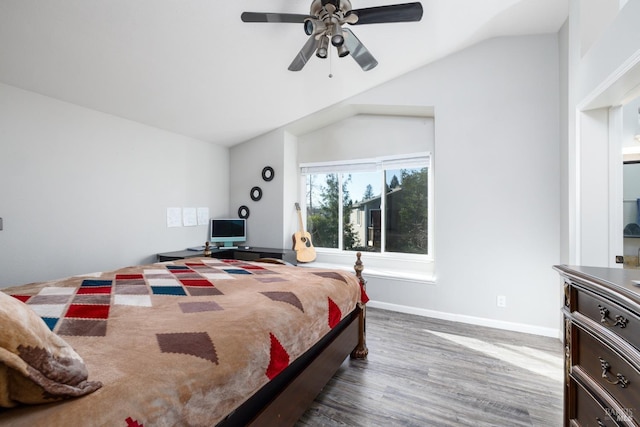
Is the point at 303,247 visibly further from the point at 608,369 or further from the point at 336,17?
the point at 608,369

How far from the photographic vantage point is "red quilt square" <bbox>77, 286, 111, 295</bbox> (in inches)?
61.2

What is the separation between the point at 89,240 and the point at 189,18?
2295 mm

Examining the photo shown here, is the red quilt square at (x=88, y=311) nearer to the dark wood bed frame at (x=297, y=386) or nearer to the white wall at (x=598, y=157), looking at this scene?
the dark wood bed frame at (x=297, y=386)

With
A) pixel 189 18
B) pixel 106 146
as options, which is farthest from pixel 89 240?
pixel 189 18

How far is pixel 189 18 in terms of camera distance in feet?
6.98

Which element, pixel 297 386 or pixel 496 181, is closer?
pixel 297 386

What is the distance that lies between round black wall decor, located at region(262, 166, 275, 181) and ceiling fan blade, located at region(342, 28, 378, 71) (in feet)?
7.58

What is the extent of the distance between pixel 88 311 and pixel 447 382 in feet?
7.29

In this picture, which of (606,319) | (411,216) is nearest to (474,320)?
(411,216)

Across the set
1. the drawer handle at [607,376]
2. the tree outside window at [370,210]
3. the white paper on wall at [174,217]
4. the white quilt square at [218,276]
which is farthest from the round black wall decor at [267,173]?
the drawer handle at [607,376]

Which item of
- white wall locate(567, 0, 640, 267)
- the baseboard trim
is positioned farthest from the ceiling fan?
the baseboard trim

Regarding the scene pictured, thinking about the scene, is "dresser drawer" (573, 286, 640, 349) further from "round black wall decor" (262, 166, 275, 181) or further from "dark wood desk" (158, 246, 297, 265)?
"round black wall decor" (262, 166, 275, 181)

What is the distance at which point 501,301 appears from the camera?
3.01m

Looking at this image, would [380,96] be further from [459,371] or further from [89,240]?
[89,240]
